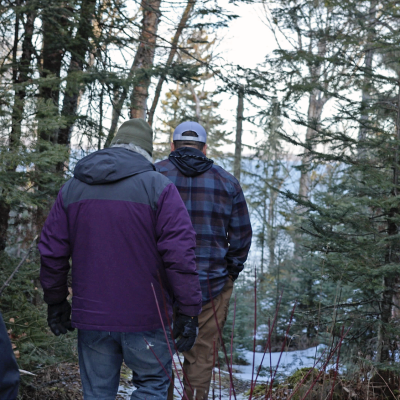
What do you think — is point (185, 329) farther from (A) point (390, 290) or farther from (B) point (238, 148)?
(B) point (238, 148)

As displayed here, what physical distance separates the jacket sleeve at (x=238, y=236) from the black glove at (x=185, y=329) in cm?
98

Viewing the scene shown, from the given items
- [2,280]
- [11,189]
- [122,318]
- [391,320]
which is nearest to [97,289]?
[122,318]

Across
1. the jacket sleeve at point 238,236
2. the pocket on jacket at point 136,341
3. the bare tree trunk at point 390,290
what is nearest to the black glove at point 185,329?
the pocket on jacket at point 136,341

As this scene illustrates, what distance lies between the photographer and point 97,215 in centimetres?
265

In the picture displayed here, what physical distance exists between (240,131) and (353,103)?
1545 cm

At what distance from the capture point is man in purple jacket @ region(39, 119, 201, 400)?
2613mm

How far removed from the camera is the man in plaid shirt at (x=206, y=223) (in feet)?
11.4

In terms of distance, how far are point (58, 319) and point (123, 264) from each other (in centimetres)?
62

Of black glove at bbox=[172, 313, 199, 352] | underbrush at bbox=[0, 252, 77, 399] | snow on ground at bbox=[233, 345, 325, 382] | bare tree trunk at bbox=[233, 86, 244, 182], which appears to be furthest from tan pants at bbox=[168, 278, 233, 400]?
bare tree trunk at bbox=[233, 86, 244, 182]

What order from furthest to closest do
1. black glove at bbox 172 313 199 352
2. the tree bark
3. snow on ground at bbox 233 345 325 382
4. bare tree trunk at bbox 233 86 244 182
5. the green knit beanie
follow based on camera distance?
1. bare tree trunk at bbox 233 86 244 182
2. snow on ground at bbox 233 345 325 382
3. the tree bark
4. the green knit beanie
5. black glove at bbox 172 313 199 352

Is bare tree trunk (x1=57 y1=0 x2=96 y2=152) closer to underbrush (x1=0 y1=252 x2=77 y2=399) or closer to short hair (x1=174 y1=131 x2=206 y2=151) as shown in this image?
underbrush (x1=0 y1=252 x2=77 y2=399)

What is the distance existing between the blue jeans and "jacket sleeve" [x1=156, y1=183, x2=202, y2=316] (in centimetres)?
28

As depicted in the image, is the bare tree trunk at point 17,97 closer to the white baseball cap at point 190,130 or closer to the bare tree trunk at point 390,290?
the white baseball cap at point 190,130

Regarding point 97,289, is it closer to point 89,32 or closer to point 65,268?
point 65,268
